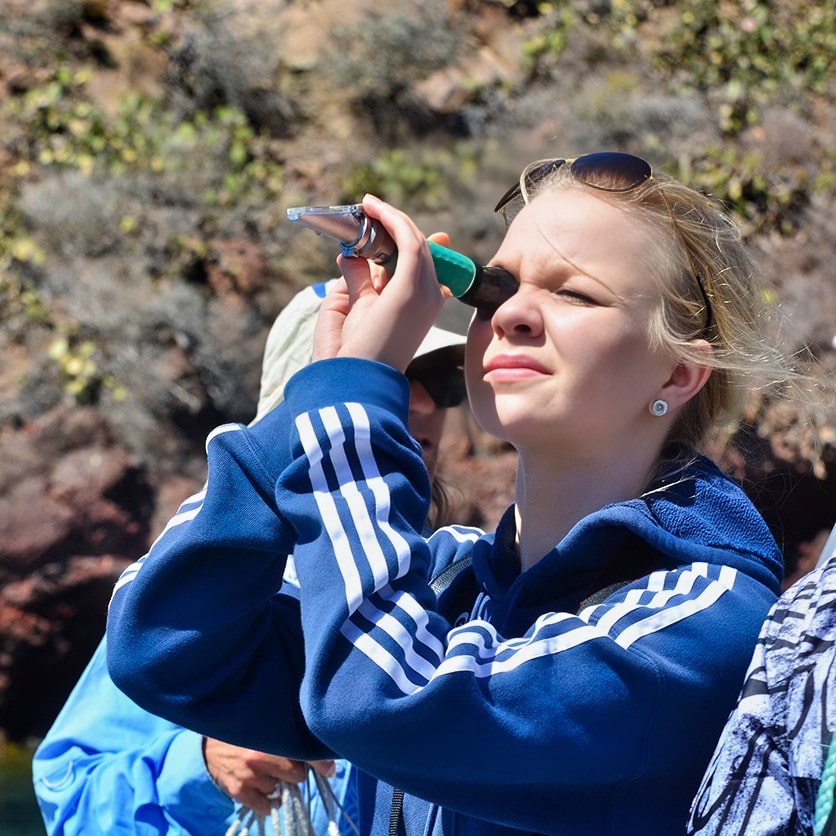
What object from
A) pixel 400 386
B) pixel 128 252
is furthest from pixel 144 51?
pixel 400 386

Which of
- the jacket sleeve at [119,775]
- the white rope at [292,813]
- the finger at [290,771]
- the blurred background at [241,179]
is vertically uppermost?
the finger at [290,771]

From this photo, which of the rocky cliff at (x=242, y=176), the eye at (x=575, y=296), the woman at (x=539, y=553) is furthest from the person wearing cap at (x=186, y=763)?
the rocky cliff at (x=242, y=176)

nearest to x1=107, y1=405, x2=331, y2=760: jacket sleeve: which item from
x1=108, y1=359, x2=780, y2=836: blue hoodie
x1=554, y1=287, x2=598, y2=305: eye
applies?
x1=108, y1=359, x2=780, y2=836: blue hoodie

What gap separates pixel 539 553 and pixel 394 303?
1.24 feet

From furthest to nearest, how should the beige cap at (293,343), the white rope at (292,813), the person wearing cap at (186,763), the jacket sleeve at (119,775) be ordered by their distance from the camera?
the beige cap at (293,343)
the jacket sleeve at (119,775)
the person wearing cap at (186,763)
the white rope at (292,813)

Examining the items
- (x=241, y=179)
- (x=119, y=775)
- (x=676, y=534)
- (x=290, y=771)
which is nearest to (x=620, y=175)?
(x=676, y=534)

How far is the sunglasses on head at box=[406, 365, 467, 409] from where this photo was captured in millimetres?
2502

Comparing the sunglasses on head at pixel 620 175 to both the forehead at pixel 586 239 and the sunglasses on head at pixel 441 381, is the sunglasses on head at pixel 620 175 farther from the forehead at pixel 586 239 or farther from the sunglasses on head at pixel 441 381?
the sunglasses on head at pixel 441 381

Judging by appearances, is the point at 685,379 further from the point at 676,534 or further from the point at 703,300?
the point at 676,534

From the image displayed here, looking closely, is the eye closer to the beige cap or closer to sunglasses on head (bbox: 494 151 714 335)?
sunglasses on head (bbox: 494 151 714 335)

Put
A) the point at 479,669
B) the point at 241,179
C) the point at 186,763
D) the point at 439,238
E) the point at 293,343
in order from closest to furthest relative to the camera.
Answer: the point at 479,669 → the point at 439,238 → the point at 186,763 → the point at 293,343 → the point at 241,179

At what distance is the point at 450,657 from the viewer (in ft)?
4.09

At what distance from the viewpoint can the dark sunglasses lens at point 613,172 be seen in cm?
157

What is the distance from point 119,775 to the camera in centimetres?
225
